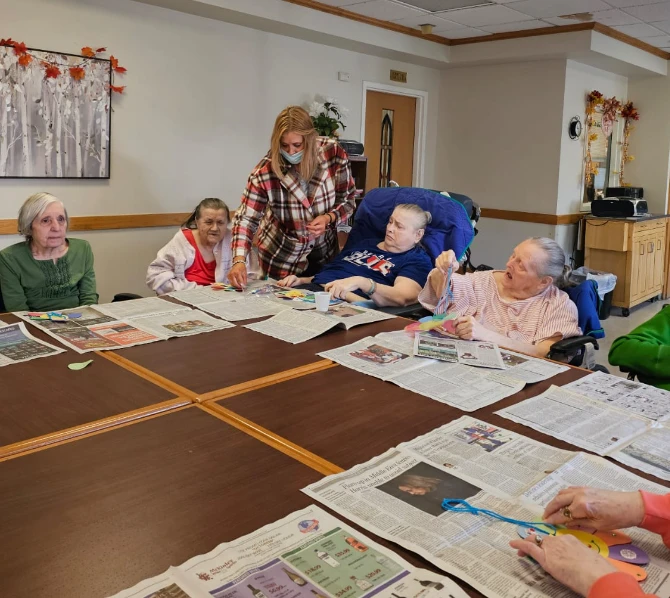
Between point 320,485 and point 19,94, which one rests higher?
point 19,94

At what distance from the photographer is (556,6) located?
4.91 meters

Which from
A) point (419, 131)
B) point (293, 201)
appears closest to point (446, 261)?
point (293, 201)

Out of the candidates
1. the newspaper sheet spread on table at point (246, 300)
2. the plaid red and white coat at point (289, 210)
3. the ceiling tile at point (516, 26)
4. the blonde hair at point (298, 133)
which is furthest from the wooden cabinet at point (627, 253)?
the newspaper sheet spread on table at point (246, 300)

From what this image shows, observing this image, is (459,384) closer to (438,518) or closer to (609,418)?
(609,418)

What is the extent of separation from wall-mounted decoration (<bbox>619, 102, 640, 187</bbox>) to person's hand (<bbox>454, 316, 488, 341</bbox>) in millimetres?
5935

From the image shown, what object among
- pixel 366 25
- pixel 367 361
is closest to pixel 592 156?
pixel 366 25

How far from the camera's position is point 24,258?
2777mm

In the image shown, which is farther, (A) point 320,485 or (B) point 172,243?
(B) point 172,243

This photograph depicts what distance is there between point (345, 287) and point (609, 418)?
55.6 inches

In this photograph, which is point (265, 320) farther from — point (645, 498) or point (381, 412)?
point (645, 498)

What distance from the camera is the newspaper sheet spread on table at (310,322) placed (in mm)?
2215

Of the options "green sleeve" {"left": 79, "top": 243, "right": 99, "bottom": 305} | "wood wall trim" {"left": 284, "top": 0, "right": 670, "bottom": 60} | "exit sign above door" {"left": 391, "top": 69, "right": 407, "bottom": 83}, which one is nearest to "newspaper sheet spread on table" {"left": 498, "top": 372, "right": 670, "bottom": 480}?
"green sleeve" {"left": 79, "top": 243, "right": 99, "bottom": 305}

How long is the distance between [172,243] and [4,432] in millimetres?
1945

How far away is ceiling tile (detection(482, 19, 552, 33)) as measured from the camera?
217 inches
